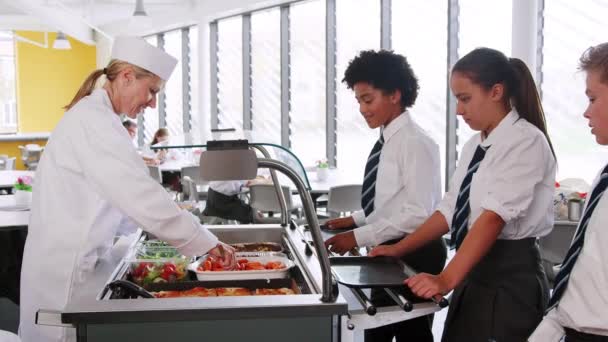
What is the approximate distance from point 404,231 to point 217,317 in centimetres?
82

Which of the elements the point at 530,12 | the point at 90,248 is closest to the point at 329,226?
the point at 90,248

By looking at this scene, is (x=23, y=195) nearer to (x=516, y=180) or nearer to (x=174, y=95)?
(x=516, y=180)

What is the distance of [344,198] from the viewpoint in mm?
4680

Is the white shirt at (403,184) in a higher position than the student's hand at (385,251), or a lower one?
higher

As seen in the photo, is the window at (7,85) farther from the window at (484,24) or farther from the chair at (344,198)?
the chair at (344,198)

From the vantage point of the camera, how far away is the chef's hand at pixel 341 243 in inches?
76.8

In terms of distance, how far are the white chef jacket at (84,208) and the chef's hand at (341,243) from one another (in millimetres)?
389

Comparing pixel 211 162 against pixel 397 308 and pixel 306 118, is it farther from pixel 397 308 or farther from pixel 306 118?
pixel 306 118

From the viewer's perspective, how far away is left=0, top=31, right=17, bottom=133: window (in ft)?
38.4

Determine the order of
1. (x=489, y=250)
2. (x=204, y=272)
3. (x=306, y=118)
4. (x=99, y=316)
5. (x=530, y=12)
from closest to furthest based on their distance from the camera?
(x=99, y=316), (x=489, y=250), (x=204, y=272), (x=530, y=12), (x=306, y=118)

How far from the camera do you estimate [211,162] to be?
1.39 m

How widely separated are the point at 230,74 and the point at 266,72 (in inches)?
33.2

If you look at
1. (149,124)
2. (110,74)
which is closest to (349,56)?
(110,74)

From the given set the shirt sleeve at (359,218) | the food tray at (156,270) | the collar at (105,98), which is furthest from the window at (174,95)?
the food tray at (156,270)
